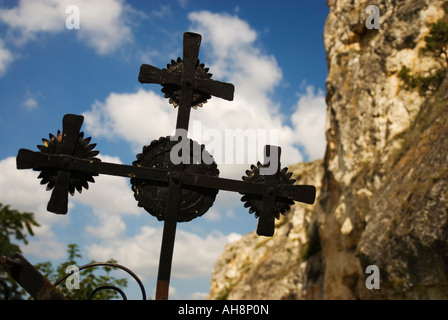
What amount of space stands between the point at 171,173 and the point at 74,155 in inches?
26.0

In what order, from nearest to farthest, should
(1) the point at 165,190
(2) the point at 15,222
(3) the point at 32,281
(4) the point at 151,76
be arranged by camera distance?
(3) the point at 32,281 < (1) the point at 165,190 < (4) the point at 151,76 < (2) the point at 15,222

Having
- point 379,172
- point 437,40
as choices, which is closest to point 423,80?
point 437,40

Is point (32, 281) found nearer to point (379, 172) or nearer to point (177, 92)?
point (177, 92)

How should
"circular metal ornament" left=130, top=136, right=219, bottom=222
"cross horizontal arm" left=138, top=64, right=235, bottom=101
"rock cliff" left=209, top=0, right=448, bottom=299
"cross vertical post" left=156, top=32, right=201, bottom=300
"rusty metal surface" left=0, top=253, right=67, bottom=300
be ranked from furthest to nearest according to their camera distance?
"rock cliff" left=209, top=0, right=448, bottom=299, "cross horizontal arm" left=138, top=64, right=235, bottom=101, "circular metal ornament" left=130, top=136, right=219, bottom=222, "cross vertical post" left=156, top=32, right=201, bottom=300, "rusty metal surface" left=0, top=253, right=67, bottom=300

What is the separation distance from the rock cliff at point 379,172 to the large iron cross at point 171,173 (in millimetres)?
6619

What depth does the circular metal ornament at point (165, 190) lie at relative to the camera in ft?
10.7

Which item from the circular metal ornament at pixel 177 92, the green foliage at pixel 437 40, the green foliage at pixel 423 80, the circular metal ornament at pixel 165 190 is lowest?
the circular metal ornament at pixel 165 190

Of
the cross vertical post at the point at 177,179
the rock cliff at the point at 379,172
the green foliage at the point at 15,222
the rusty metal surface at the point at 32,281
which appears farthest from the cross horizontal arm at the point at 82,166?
the green foliage at the point at 15,222

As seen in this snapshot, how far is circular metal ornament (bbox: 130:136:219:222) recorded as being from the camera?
3264 millimetres

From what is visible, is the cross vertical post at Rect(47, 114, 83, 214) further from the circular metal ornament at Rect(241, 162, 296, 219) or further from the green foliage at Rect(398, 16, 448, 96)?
the green foliage at Rect(398, 16, 448, 96)

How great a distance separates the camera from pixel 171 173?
3225 millimetres

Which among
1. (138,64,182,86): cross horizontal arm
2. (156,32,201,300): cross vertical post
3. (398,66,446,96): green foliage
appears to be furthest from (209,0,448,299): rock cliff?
(138,64,182,86): cross horizontal arm

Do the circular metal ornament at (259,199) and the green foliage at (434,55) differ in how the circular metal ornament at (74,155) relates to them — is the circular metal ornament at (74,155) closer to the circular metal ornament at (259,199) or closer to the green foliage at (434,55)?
the circular metal ornament at (259,199)

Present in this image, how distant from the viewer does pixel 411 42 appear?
17.8 meters
